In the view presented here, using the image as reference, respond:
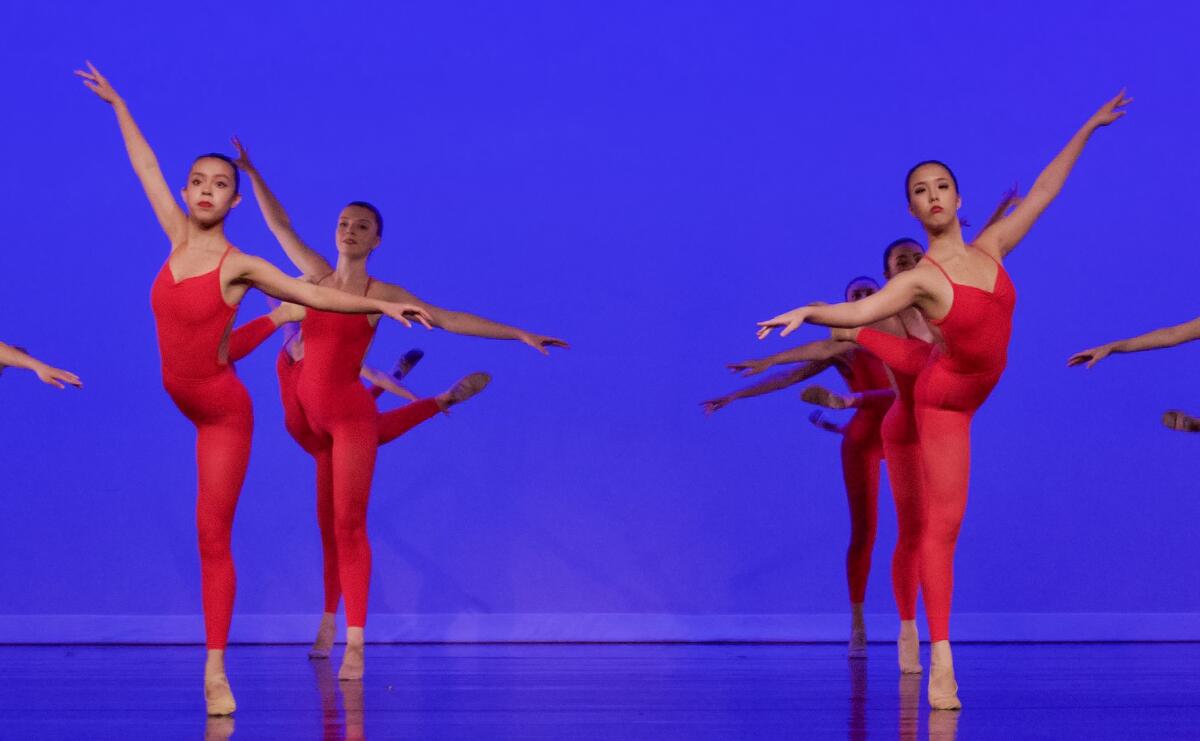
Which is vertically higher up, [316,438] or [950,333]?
[316,438]

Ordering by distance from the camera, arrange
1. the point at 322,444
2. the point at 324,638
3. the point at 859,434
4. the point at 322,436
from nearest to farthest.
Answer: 1. the point at 322,436
2. the point at 322,444
3. the point at 324,638
4. the point at 859,434

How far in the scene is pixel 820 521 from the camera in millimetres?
6133

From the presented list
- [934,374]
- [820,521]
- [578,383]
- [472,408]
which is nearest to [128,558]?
[472,408]

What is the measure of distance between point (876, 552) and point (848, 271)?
1257mm

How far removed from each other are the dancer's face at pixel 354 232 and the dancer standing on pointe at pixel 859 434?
1.40m

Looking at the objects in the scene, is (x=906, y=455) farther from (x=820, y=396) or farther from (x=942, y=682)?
(x=942, y=682)

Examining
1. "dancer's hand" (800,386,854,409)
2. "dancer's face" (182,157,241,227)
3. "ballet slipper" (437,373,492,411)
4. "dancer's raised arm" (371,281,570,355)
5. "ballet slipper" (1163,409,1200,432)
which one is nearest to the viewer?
"dancer's face" (182,157,241,227)

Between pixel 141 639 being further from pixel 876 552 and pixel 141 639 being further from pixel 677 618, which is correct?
pixel 876 552

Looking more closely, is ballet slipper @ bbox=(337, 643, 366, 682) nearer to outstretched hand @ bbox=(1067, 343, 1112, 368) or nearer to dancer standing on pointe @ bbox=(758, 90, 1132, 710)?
dancer standing on pointe @ bbox=(758, 90, 1132, 710)

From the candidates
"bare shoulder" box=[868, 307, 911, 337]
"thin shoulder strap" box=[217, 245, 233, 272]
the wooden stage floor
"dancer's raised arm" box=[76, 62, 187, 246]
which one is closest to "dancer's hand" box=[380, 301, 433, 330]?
"thin shoulder strap" box=[217, 245, 233, 272]

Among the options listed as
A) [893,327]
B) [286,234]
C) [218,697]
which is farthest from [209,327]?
[893,327]

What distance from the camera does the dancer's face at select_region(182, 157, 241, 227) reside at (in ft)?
10.9

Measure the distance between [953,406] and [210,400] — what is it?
73.3 inches

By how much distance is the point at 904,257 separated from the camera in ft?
15.7
